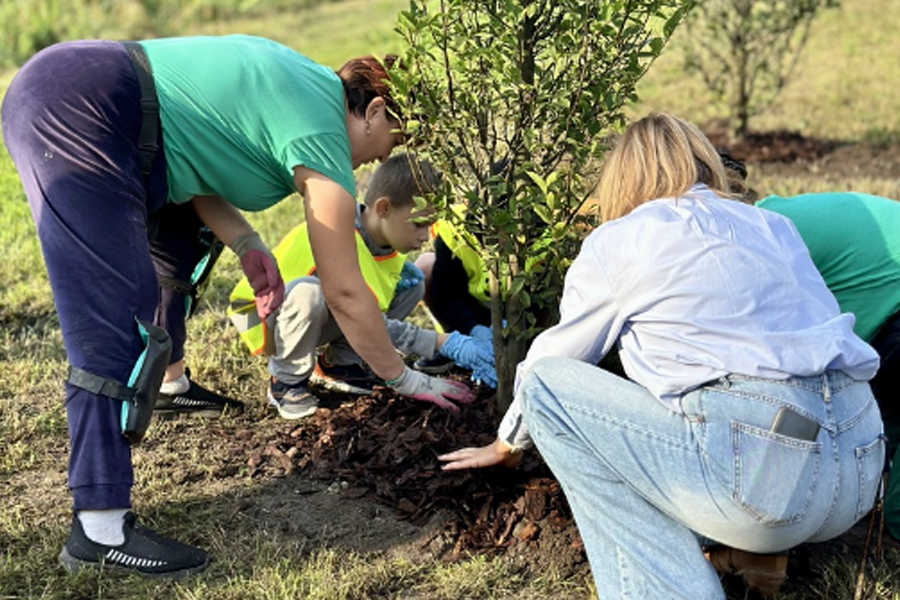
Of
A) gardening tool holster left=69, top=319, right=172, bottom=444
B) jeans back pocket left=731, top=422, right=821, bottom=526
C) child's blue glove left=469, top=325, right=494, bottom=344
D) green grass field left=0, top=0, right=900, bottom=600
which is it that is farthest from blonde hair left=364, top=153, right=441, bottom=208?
jeans back pocket left=731, top=422, right=821, bottom=526

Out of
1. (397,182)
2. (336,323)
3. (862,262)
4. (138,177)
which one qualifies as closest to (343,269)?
(138,177)

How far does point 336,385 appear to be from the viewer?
421cm

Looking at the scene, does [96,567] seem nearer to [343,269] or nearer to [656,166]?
[343,269]

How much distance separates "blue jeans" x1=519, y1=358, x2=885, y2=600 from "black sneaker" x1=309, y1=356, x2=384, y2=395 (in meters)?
1.56

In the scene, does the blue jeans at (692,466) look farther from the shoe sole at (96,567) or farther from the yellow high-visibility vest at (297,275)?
the yellow high-visibility vest at (297,275)

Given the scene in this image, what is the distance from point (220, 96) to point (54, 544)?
1.33m

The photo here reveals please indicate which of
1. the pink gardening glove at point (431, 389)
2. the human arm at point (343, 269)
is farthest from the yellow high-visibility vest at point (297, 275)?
the human arm at point (343, 269)

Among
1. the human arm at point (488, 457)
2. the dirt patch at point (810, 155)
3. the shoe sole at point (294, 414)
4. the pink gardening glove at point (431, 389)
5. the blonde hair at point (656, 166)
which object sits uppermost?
the blonde hair at point (656, 166)

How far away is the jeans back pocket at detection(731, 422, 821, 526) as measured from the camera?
244 centimetres

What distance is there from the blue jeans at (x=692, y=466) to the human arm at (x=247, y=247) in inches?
51.3

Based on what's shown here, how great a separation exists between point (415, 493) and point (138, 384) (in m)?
0.92

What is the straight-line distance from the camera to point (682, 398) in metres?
2.53

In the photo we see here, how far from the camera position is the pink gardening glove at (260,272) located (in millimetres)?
3670

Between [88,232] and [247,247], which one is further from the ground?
[88,232]
